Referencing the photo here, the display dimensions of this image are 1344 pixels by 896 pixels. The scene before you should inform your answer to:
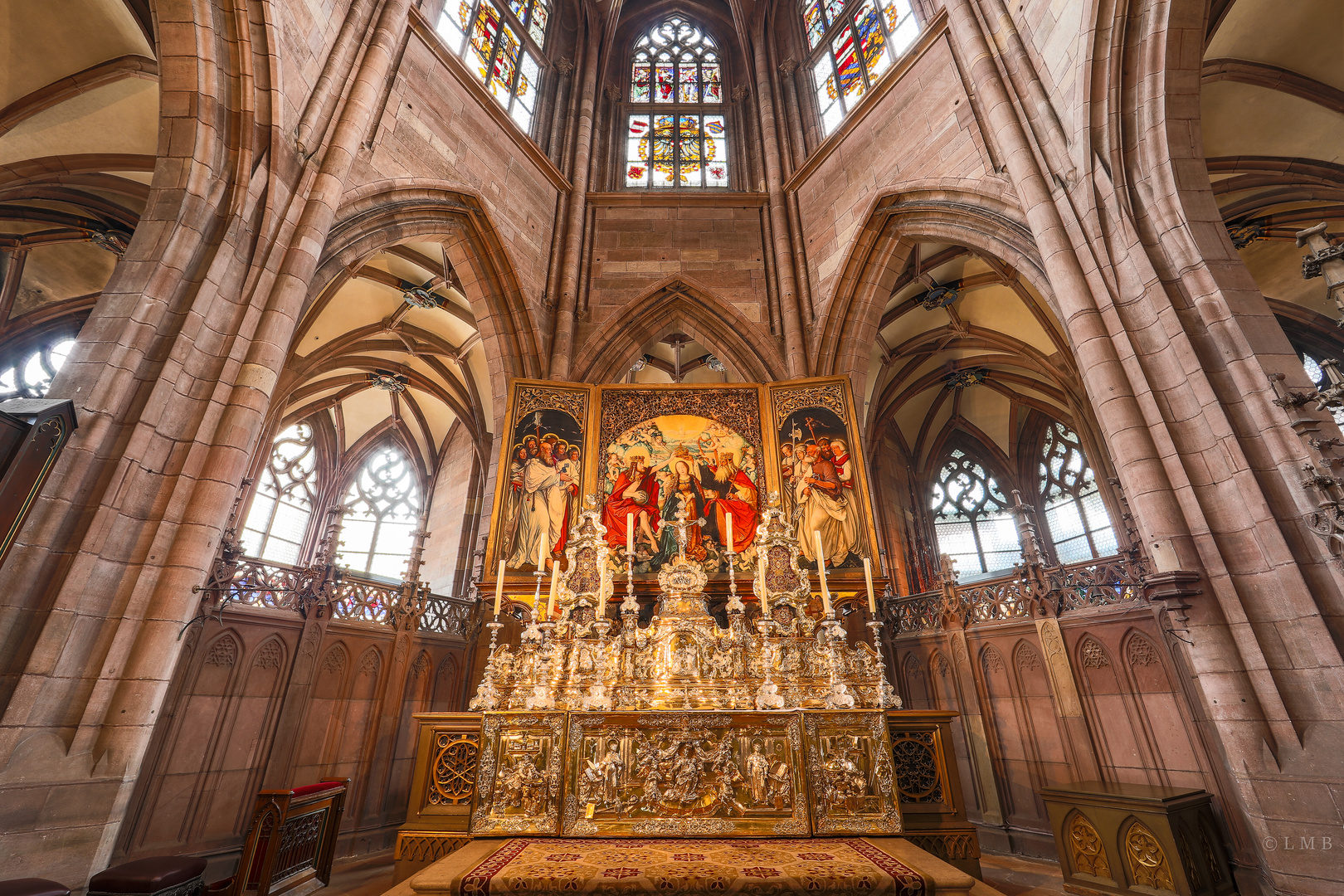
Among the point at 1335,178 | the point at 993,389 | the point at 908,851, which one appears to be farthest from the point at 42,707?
the point at 993,389

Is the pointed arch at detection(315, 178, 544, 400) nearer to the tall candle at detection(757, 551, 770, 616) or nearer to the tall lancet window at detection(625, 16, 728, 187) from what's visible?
the tall lancet window at detection(625, 16, 728, 187)

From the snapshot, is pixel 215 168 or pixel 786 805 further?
pixel 215 168

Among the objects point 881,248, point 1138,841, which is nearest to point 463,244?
point 881,248

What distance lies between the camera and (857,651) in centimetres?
500

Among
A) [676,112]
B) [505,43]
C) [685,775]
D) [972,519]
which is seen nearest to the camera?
[685,775]

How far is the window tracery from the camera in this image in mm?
12055

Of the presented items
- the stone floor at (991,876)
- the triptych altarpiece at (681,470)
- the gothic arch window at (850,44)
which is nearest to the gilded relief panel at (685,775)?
the stone floor at (991,876)

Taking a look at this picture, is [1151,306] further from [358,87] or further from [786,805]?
[358,87]

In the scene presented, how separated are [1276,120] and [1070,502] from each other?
32.9 ft

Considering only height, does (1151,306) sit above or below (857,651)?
above

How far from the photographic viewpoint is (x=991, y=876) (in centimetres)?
689

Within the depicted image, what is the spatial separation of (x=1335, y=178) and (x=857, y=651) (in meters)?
12.2

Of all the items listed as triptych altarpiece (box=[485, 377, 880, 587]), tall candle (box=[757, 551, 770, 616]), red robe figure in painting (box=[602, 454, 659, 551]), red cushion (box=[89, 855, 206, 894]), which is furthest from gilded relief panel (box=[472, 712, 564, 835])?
red robe figure in painting (box=[602, 454, 659, 551])

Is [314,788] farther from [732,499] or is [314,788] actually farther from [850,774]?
[732,499]
